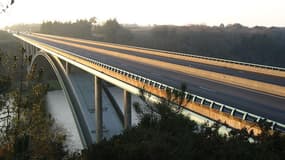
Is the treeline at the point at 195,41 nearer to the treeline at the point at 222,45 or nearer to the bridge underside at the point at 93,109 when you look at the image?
the treeline at the point at 222,45

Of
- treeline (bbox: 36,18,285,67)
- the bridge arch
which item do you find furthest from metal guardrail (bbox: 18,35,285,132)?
treeline (bbox: 36,18,285,67)

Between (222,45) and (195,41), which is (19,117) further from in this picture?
(195,41)

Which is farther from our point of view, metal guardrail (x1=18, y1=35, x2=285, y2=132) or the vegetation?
the vegetation

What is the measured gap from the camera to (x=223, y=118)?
13.2 m

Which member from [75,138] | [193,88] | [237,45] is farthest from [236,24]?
[193,88]

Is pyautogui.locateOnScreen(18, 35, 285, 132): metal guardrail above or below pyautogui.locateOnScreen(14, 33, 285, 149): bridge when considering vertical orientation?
above

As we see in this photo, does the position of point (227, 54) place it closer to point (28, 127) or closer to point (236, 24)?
point (236, 24)

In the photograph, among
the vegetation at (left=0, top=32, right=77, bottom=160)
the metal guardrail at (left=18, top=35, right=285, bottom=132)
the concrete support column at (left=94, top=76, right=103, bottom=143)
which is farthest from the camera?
the concrete support column at (left=94, top=76, right=103, bottom=143)

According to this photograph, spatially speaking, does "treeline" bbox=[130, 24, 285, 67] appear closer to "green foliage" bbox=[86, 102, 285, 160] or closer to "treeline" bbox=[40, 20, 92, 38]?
"treeline" bbox=[40, 20, 92, 38]

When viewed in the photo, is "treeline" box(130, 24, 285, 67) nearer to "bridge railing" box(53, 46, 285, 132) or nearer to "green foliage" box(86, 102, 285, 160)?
"bridge railing" box(53, 46, 285, 132)

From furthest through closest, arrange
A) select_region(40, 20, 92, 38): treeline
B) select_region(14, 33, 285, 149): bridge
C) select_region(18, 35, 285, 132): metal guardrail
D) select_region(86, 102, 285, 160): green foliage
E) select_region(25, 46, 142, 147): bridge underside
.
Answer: select_region(40, 20, 92, 38): treeline, select_region(25, 46, 142, 147): bridge underside, select_region(14, 33, 285, 149): bridge, select_region(18, 35, 285, 132): metal guardrail, select_region(86, 102, 285, 160): green foliage

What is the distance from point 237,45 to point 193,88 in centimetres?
10587

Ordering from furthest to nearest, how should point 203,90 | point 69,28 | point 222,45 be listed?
point 69,28 → point 222,45 → point 203,90

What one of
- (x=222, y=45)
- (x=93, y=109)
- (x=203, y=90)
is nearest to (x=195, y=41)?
(x=222, y=45)
